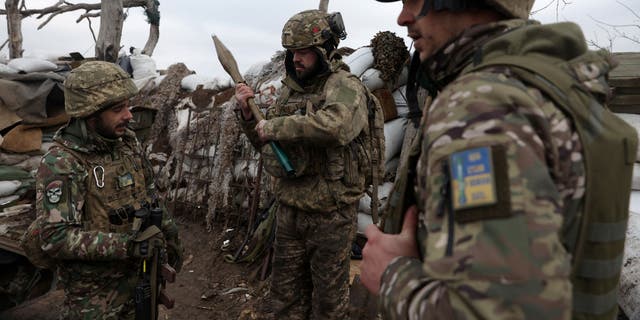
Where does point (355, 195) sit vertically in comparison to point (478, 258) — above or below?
below

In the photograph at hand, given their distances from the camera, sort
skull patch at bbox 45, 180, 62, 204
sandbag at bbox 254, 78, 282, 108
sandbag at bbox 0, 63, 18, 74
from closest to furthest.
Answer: skull patch at bbox 45, 180, 62, 204, sandbag at bbox 0, 63, 18, 74, sandbag at bbox 254, 78, 282, 108

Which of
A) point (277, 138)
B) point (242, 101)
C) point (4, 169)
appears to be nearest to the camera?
point (277, 138)

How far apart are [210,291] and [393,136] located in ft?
→ 8.59

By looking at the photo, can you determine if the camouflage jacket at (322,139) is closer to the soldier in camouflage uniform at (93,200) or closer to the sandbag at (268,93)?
the soldier in camouflage uniform at (93,200)

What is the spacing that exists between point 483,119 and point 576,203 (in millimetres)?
284

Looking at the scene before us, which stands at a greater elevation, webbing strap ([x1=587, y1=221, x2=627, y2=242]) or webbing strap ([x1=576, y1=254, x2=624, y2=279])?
webbing strap ([x1=587, y1=221, x2=627, y2=242])

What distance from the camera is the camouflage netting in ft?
14.5

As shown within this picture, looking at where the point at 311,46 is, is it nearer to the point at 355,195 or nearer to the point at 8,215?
the point at 355,195

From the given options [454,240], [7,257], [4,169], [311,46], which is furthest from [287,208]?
[4,169]

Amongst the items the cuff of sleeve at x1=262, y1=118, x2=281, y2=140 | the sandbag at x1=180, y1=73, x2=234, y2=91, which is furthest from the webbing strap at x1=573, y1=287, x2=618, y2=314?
the sandbag at x1=180, y1=73, x2=234, y2=91

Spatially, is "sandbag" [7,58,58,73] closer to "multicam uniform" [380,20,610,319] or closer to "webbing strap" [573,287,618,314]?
"multicam uniform" [380,20,610,319]

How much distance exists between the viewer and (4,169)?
3795 mm

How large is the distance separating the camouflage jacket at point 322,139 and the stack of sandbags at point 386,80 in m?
1.29

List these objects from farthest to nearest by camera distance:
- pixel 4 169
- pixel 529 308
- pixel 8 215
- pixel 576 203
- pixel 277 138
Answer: pixel 4 169 < pixel 8 215 < pixel 277 138 < pixel 576 203 < pixel 529 308
